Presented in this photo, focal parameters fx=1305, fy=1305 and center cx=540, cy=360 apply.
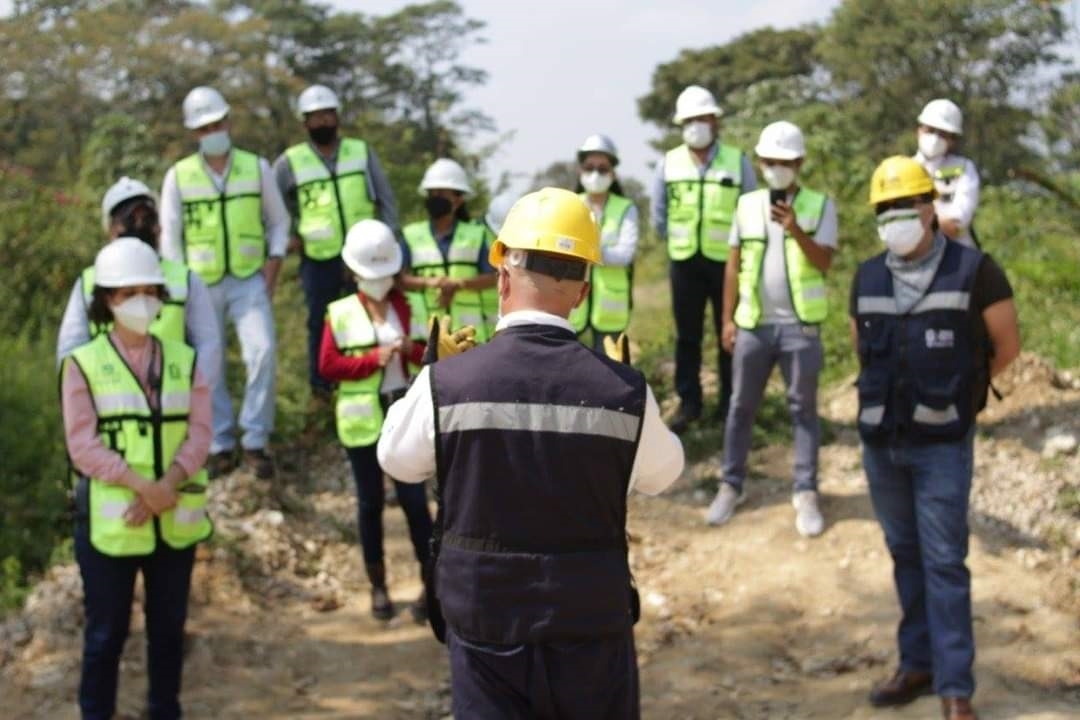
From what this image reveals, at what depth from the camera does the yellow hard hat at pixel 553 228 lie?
334 cm

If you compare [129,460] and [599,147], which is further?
[599,147]

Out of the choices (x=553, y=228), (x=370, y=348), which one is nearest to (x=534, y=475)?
(x=553, y=228)

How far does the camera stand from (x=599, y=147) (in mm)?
7848

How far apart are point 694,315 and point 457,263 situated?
1.72m

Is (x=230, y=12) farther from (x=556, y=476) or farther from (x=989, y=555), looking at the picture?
(x=556, y=476)

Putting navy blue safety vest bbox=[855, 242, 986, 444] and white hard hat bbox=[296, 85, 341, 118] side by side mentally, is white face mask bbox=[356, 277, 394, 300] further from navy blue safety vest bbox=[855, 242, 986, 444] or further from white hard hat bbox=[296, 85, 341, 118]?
navy blue safety vest bbox=[855, 242, 986, 444]

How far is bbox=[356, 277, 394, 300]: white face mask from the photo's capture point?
20.7 feet

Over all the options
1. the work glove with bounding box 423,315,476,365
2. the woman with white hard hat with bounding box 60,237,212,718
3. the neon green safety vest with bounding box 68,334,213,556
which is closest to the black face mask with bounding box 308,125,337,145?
the woman with white hard hat with bounding box 60,237,212,718

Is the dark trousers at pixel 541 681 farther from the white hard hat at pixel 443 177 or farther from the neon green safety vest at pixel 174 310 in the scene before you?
the white hard hat at pixel 443 177

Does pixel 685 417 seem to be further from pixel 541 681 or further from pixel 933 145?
pixel 541 681

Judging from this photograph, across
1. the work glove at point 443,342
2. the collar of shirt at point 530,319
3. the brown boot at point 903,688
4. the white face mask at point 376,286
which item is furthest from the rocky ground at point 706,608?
the collar of shirt at point 530,319

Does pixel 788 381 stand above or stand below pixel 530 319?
below

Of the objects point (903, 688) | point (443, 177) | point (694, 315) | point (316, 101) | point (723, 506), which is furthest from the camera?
point (694, 315)

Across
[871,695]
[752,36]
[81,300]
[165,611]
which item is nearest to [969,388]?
[871,695]
